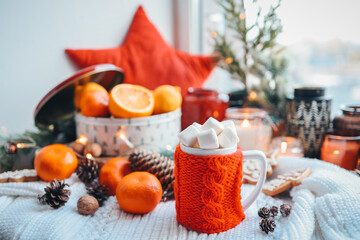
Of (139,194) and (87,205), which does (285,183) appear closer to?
(139,194)

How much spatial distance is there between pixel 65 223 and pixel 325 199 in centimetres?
52

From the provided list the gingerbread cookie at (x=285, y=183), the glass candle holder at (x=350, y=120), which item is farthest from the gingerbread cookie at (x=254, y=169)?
the glass candle holder at (x=350, y=120)

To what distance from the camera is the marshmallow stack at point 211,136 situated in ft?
1.67

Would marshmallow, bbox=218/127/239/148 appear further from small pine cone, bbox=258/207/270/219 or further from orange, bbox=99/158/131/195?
orange, bbox=99/158/131/195

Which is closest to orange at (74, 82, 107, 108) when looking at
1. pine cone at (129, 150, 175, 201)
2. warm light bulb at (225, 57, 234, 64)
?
pine cone at (129, 150, 175, 201)

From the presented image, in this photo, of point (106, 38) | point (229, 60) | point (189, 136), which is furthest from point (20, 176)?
point (229, 60)

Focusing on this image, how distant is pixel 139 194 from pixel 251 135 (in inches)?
17.7

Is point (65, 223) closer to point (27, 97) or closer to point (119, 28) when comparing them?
point (27, 97)

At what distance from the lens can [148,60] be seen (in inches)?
46.9

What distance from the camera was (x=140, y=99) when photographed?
849 mm

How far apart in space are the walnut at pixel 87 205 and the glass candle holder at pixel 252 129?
0.49 metres

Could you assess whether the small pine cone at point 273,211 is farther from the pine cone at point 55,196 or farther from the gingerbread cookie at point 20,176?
the gingerbread cookie at point 20,176

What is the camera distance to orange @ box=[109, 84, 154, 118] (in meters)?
0.79

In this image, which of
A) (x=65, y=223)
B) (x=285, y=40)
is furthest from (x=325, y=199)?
(x=285, y=40)
